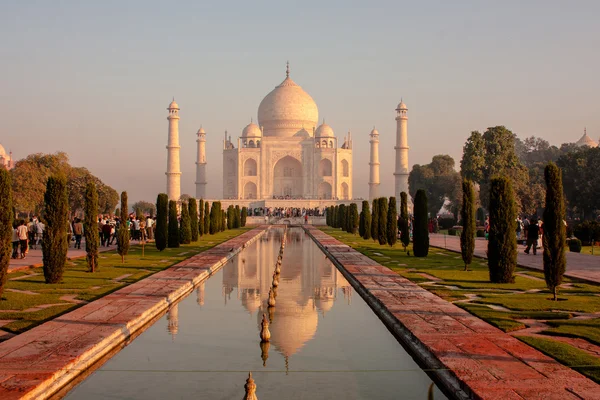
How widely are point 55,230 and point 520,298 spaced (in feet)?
→ 20.8

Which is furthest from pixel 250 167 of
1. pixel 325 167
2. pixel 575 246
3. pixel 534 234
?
pixel 534 234

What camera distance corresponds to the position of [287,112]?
54.8 meters

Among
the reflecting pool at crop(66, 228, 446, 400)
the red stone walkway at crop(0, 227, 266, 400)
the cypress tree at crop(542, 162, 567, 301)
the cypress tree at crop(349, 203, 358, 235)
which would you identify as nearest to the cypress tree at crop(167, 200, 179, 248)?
the red stone walkway at crop(0, 227, 266, 400)

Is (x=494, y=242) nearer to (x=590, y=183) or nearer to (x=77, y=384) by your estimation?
(x=77, y=384)

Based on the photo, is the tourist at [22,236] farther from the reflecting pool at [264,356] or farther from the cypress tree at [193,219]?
the cypress tree at [193,219]

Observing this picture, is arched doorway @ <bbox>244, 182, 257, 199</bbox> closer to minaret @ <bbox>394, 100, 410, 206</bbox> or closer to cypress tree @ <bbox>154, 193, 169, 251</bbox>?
minaret @ <bbox>394, 100, 410, 206</bbox>

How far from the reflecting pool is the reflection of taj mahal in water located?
0.02 meters

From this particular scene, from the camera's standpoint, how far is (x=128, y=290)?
28.3ft

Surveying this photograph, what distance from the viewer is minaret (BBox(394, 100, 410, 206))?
47719mm

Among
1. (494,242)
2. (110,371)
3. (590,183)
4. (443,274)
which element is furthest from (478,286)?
(590,183)

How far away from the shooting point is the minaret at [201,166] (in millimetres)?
54281

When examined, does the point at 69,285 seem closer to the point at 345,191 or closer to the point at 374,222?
the point at 374,222

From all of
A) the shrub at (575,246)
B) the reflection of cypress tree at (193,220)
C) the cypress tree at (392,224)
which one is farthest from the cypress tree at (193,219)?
the shrub at (575,246)

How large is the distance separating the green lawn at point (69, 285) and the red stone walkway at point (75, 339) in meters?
0.29
